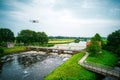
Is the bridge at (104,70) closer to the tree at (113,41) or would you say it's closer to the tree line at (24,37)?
the tree at (113,41)

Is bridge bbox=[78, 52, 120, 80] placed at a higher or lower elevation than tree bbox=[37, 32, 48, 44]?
lower

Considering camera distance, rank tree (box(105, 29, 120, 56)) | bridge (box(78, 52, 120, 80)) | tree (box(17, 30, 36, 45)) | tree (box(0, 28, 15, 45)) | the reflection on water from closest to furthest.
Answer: bridge (box(78, 52, 120, 80)), the reflection on water, tree (box(105, 29, 120, 56)), tree (box(0, 28, 15, 45)), tree (box(17, 30, 36, 45))

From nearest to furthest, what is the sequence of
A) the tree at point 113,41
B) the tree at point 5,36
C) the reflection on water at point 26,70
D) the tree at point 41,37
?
the reflection on water at point 26,70 → the tree at point 113,41 → the tree at point 5,36 → the tree at point 41,37

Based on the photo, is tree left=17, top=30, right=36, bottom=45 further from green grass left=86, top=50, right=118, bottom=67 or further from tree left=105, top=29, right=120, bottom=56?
green grass left=86, top=50, right=118, bottom=67

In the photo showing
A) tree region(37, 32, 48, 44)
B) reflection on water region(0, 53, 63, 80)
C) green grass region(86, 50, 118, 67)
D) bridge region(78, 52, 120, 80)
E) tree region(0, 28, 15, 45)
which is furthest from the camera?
tree region(37, 32, 48, 44)

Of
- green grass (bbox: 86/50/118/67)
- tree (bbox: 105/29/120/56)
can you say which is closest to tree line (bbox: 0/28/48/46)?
tree (bbox: 105/29/120/56)

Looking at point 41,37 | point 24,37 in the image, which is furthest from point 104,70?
point 41,37

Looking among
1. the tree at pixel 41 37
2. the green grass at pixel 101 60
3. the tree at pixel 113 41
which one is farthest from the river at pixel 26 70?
the tree at pixel 41 37

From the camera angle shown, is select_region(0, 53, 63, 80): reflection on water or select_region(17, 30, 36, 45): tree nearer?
select_region(0, 53, 63, 80): reflection on water
